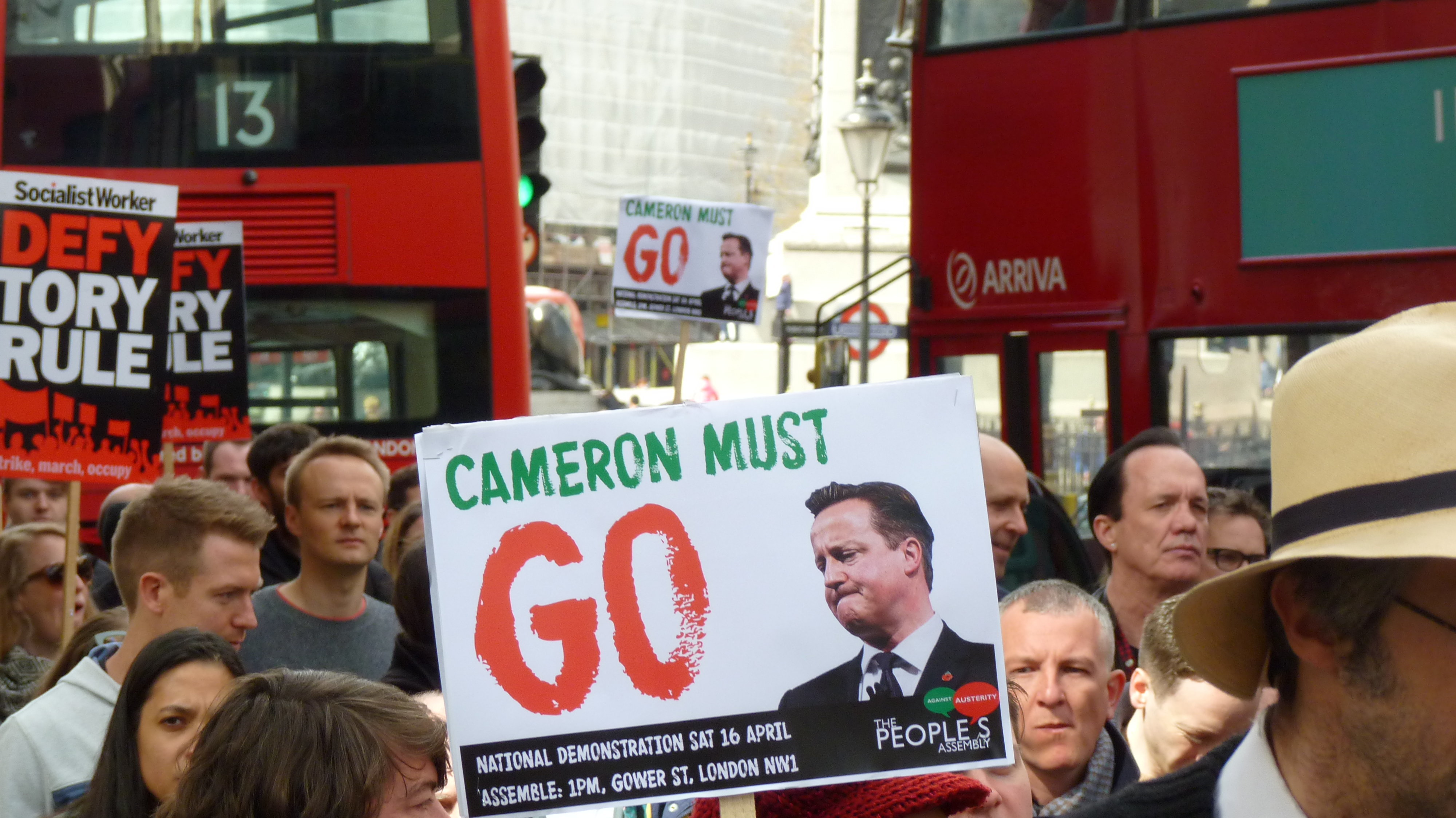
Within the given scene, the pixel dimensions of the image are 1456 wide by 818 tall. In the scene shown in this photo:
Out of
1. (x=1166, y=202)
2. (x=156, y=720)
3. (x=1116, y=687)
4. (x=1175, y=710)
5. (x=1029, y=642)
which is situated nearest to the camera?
(x=156, y=720)

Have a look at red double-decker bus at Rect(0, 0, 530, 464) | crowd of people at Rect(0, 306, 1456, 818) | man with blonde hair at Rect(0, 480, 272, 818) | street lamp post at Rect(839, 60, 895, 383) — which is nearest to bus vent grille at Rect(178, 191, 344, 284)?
red double-decker bus at Rect(0, 0, 530, 464)

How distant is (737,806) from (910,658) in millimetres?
303

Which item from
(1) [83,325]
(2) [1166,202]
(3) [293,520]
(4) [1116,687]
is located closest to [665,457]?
(4) [1116,687]

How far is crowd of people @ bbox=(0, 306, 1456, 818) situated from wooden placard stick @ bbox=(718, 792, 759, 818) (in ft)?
0.28

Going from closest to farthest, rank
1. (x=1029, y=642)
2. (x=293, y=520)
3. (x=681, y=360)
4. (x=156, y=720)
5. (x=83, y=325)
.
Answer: (x=156, y=720) → (x=1029, y=642) → (x=293, y=520) → (x=83, y=325) → (x=681, y=360)

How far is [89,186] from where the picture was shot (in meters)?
6.00

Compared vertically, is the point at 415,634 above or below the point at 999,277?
below

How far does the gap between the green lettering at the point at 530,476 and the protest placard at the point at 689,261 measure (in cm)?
808

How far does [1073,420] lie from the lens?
327 inches

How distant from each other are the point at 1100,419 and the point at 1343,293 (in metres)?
1.22

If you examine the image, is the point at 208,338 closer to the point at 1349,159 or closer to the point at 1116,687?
the point at 1116,687

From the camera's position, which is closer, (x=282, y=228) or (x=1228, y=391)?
(x=1228, y=391)

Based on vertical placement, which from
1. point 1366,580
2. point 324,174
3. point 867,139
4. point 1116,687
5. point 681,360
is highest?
point 867,139

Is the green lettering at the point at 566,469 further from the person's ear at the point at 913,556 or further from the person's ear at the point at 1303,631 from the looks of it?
the person's ear at the point at 1303,631
